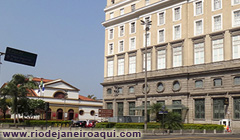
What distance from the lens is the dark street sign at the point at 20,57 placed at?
96.3ft

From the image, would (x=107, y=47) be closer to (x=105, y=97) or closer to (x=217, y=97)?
(x=105, y=97)

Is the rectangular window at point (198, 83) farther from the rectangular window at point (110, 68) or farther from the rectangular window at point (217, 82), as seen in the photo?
the rectangular window at point (110, 68)

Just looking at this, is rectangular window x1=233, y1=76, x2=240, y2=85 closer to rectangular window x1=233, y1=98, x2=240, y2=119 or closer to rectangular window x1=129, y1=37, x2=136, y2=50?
rectangular window x1=233, y1=98, x2=240, y2=119

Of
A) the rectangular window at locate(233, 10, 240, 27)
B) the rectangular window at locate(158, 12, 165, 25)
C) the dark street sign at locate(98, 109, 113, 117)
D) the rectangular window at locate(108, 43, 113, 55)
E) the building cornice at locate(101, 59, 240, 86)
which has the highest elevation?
the rectangular window at locate(158, 12, 165, 25)

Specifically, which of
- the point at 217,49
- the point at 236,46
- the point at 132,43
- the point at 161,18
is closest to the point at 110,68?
the point at 132,43

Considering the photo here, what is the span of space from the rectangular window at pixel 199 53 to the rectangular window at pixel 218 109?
7550mm

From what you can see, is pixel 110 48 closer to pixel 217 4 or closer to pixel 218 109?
pixel 217 4

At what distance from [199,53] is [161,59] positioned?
29.1 ft

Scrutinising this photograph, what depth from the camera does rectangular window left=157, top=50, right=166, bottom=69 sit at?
2594 inches

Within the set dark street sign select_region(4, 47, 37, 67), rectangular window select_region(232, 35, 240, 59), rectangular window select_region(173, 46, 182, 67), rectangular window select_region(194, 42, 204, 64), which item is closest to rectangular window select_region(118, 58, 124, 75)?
rectangular window select_region(173, 46, 182, 67)

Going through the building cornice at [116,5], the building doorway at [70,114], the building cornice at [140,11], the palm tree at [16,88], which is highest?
the building cornice at [116,5]

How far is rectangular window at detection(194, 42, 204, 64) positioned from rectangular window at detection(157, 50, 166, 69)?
7201 millimetres

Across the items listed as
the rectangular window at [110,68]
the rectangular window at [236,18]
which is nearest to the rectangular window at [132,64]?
the rectangular window at [110,68]

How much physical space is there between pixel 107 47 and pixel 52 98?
22.0 m
